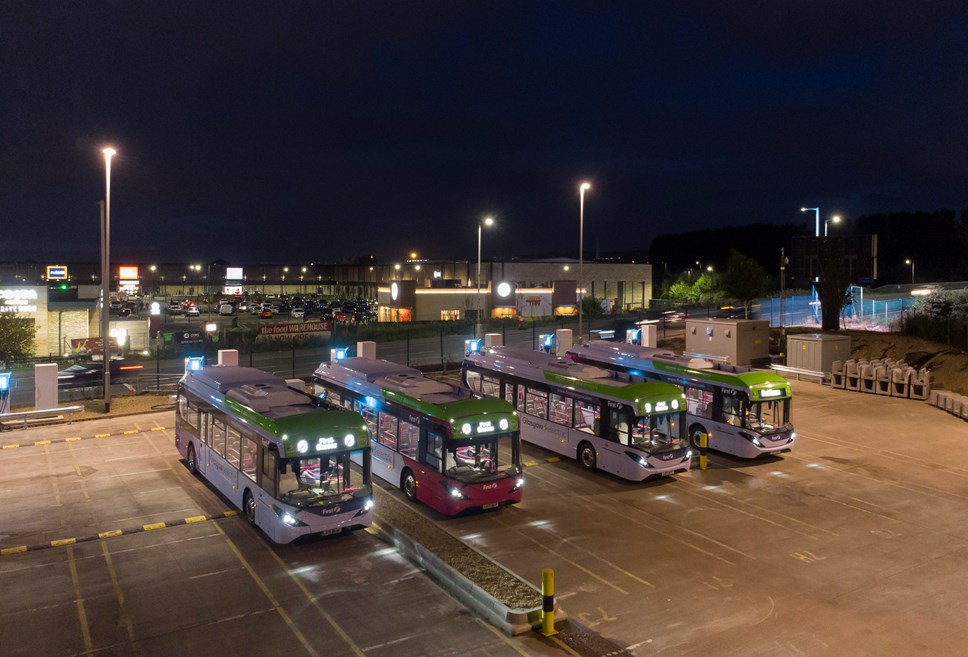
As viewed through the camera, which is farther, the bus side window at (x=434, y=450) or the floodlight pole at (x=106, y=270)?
the floodlight pole at (x=106, y=270)

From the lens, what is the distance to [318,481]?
14.2m

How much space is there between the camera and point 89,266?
414ft

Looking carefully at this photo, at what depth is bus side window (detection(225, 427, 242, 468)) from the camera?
15682 mm

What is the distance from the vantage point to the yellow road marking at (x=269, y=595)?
10336 mm

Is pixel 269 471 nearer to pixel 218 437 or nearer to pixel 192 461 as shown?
pixel 218 437

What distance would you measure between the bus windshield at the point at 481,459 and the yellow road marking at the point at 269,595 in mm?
4444

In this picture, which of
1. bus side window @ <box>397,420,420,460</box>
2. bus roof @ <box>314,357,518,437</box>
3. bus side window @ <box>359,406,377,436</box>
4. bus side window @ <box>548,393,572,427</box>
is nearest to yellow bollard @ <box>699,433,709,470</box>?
bus side window @ <box>548,393,572,427</box>

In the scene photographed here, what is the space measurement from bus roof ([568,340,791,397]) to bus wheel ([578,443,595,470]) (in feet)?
15.7

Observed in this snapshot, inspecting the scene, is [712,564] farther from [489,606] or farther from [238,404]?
[238,404]

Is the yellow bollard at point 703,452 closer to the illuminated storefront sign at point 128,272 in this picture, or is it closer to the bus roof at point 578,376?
the bus roof at point 578,376

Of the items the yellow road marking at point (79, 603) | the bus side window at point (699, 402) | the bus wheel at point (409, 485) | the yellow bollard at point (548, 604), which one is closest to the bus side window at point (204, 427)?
the yellow road marking at point (79, 603)

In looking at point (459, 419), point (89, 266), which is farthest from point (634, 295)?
point (89, 266)

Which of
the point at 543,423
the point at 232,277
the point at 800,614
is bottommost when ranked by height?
the point at 800,614

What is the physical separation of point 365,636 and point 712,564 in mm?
6581
